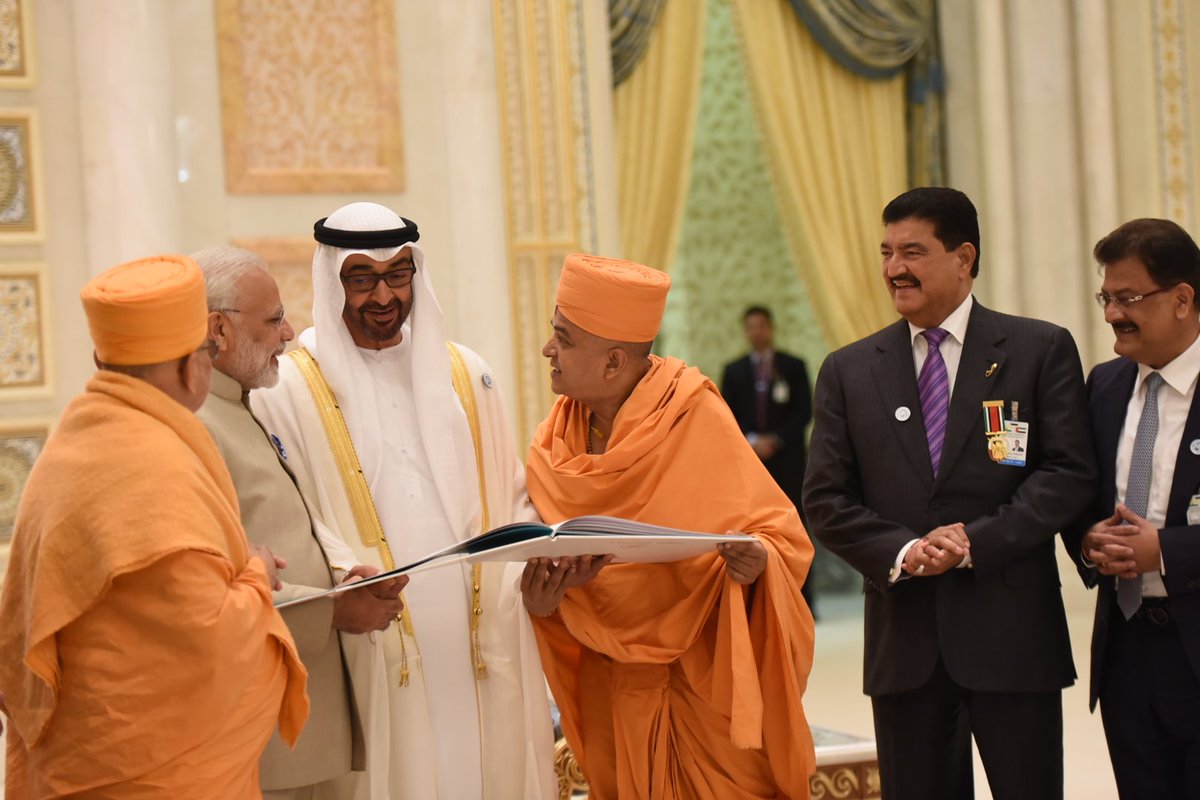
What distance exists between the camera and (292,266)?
6.06 meters

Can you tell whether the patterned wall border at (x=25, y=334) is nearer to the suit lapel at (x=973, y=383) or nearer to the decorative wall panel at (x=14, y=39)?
the decorative wall panel at (x=14, y=39)

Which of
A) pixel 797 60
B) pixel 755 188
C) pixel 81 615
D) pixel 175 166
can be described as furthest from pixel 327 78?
pixel 81 615

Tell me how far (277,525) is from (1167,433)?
1906 mm

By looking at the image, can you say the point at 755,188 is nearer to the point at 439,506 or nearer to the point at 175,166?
the point at 175,166

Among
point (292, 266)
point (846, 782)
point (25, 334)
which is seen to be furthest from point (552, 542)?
point (25, 334)

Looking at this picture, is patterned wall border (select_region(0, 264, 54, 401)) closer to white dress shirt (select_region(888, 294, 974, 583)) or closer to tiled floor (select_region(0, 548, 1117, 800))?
tiled floor (select_region(0, 548, 1117, 800))

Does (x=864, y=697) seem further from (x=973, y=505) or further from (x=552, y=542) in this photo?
(x=552, y=542)

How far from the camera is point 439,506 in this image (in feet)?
9.73

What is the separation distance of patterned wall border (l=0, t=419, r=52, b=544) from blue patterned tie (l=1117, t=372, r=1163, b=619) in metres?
4.36

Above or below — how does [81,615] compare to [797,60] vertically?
below

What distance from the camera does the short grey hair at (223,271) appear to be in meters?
2.65

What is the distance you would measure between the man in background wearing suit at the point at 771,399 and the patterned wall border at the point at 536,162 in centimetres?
175

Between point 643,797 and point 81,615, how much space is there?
1340 mm

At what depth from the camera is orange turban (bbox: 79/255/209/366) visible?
2.10m
